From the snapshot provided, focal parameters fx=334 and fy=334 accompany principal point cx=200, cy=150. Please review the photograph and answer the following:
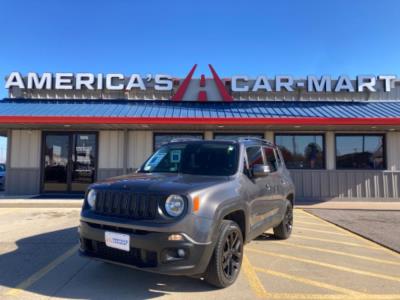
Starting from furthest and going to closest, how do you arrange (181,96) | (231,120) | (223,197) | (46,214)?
(181,96), (231,120), (46,214), (223,197)

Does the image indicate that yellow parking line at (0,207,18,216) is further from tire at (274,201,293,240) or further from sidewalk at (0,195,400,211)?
tire at (274,201,293,240)

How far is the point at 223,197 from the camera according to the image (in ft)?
13.9

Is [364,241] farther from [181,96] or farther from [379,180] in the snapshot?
[181,96]

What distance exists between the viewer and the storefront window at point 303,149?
14.4m

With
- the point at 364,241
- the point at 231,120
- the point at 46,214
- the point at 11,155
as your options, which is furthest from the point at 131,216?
the point at 11,155

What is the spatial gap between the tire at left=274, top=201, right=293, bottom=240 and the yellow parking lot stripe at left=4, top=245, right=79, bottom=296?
4.05 meters

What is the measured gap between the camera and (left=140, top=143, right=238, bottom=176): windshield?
5.00m

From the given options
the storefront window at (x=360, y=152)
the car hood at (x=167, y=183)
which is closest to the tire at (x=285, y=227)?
the car hood at (x=167, y=183)

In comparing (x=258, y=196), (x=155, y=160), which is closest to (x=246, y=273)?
(x=258, y=196)

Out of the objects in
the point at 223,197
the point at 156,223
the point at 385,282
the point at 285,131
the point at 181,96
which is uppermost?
the point at 181,96

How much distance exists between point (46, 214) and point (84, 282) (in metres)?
6.55

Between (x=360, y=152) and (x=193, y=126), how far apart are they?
23.9 feet

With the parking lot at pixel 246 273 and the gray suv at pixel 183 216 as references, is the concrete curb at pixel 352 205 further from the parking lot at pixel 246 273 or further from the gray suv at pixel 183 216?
the gray suv at pixel 183 216

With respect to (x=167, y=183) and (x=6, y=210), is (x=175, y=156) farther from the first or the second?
(x=6, y=210)
